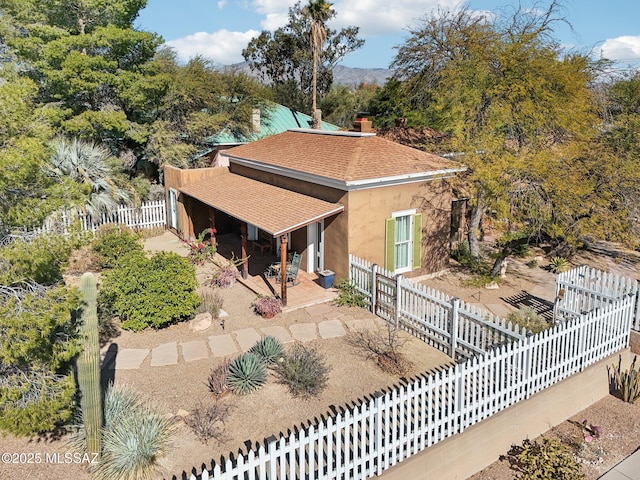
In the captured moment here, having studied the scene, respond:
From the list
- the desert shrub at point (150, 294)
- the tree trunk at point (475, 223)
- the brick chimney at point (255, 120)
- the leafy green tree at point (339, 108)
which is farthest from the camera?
the leafy green tree at point (339, 108)

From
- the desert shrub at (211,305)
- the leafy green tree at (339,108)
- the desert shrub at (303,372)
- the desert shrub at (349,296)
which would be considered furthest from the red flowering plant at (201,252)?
the leafy green tree at (339,108)

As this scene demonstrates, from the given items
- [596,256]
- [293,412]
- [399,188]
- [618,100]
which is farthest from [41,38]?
[618,100]

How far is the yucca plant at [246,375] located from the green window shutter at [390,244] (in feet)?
20.3

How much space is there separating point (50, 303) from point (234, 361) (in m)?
4.41

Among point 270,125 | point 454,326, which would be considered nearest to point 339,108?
point 270,125

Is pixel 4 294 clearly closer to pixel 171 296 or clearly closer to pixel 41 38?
pixel 171 296

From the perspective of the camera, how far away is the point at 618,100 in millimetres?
23391

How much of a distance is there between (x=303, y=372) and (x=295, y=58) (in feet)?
149

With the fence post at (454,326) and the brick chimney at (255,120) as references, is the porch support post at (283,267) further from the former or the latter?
the brick chimney at (255,120)

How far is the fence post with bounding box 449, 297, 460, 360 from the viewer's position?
10.3 meters

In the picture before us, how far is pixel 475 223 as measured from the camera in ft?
54.4

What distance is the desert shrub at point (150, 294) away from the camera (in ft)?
37.8

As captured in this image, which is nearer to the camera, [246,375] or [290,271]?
[246,375]

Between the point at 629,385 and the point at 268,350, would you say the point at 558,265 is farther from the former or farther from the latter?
the point at 268,350
